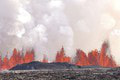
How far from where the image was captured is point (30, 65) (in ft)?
378

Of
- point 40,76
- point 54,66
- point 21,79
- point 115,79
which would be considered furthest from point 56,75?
point 54,66

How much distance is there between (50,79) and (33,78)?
4231 millimetres

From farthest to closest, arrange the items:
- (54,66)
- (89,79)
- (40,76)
A: (54,66) → (40,76) → (89,79)

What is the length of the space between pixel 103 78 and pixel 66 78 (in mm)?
8048

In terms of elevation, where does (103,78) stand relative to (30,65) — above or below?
below

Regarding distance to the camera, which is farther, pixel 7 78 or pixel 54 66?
pixel 54 66

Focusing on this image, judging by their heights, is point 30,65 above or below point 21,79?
above

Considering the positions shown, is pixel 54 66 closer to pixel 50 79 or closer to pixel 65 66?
pixel 65 66

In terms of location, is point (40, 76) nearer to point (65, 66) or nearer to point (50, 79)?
point (50, 79)

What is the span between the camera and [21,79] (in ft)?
179

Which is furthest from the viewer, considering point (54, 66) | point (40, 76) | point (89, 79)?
point (54, 66)

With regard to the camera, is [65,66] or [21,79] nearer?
[21,79]

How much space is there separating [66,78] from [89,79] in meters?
5.37

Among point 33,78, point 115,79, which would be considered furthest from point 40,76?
point 115,79
